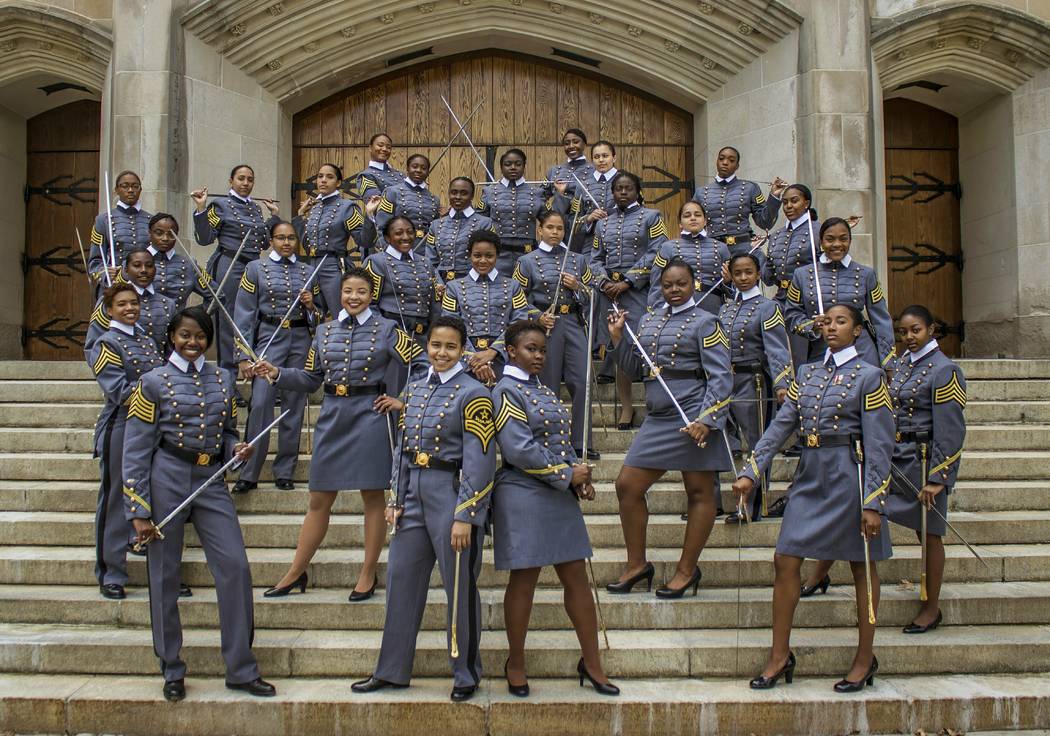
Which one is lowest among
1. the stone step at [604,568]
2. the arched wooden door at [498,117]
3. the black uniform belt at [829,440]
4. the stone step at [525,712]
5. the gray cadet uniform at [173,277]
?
the stone step at [525,712]

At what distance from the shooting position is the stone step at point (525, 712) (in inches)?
176

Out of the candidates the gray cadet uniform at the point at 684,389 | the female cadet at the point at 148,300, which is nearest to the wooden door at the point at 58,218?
the female cadet at the point at 148,300

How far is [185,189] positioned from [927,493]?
786 centimetres

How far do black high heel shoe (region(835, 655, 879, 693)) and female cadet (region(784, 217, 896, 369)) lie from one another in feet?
7.66

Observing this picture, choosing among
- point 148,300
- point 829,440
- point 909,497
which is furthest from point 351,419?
point 909,497

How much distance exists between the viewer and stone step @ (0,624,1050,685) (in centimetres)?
488

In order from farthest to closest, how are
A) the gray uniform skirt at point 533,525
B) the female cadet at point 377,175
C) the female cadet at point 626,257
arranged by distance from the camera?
the female cadet at point 377,175, the female cadet at point 626,257, the gray uniform skirt at point 533,525

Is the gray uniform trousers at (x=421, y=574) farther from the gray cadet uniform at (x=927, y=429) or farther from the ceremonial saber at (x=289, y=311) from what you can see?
the ceremonial saber at (x=289, y=311)

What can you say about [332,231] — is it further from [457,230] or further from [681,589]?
[681,589]

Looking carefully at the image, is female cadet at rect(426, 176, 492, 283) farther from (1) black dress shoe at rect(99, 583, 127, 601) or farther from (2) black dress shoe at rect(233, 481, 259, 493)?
(1) black dress shoe at rect(99, 583, 127, 601)

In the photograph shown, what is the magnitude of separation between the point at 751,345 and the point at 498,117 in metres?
6.17

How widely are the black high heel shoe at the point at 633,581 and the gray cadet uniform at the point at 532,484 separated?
3.02ft

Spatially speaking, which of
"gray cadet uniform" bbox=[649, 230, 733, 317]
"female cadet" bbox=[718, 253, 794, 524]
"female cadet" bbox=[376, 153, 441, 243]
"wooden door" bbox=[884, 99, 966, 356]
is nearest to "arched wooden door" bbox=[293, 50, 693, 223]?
"wooden door" bbox=[884, 99, 966, 356]

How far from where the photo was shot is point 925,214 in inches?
449
